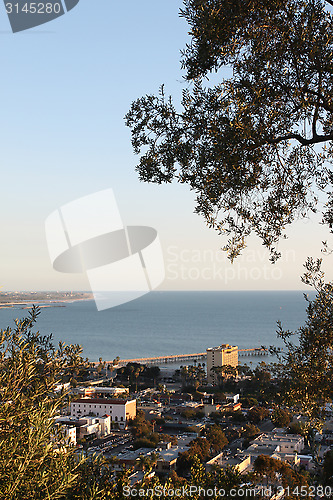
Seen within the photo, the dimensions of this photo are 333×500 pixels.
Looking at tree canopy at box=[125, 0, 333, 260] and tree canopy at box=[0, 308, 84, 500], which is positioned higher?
tree canopy at box=[125, 0, 333, 260]

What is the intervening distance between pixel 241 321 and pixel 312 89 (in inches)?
4530

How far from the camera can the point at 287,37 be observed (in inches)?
136

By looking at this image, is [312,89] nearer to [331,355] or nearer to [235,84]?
[235,84]

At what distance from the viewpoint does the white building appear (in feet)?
95.1

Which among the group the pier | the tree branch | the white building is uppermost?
the tree branch

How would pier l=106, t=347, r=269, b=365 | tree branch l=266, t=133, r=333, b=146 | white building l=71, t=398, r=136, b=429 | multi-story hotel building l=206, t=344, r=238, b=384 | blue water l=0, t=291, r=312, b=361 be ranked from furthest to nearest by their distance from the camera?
blue water l=0, t=291, r=312, b=361 → pier l=106, t=347, r=269, b=365 → multi-story hotel building l=206, t=344, r=238, b=384 → white building l=71, t=398, r=136, b=429 → tree branch l=266, t=133, r=333, b=146

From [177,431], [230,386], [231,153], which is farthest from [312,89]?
[230,386]

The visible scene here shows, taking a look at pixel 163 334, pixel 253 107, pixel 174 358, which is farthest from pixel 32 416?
pixel 163 334

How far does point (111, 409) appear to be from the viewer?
95.5ft

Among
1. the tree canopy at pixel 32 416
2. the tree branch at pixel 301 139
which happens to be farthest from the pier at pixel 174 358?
the tree branch at pixel 301 139

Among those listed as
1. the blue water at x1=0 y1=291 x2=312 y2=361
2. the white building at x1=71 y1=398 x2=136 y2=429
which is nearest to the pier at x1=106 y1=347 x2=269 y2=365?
the blue water at x1=0 y1=291 x2=312 y2=361

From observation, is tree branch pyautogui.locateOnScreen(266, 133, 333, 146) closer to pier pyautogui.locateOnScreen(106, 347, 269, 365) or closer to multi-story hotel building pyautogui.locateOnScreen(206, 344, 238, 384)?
multi-story hotel building pyautogui.locateOnScreen(206, 344, 238, 384)

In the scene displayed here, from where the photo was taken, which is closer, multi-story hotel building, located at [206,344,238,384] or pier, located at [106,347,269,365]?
multi-story hotel building, located at [206,344,238,384]

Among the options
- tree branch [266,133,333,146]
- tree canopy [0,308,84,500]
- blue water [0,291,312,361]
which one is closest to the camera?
tree canopy [0,308,84,500]
